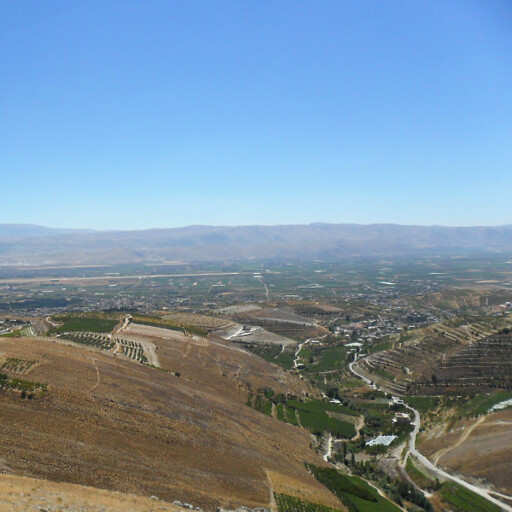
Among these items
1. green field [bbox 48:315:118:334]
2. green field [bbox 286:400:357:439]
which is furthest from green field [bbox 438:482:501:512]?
green field [bbox 48:315:118:334]

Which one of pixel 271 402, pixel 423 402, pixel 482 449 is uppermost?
pixel 271 402

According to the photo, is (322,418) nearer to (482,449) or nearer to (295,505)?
(482,449)

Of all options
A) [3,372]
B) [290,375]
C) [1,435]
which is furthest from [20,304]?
[1,435]

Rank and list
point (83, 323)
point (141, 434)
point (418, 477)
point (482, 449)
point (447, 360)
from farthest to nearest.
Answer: point (447, 360), point (83, 323), point (482, 449), point (418, 477), point (141, 434)

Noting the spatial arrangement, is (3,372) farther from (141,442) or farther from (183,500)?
(183,500)

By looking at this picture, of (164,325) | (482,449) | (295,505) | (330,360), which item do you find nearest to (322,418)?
(482,449)

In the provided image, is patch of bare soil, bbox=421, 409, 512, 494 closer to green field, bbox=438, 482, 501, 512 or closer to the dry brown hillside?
green field, bbox=438, 482, 501, 512
